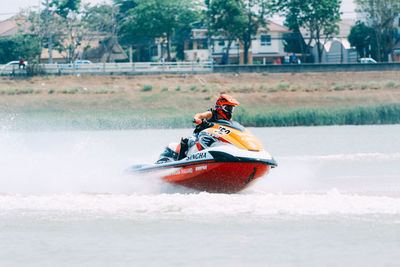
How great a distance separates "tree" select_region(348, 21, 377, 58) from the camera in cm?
6278

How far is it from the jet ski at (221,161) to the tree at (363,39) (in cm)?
5416

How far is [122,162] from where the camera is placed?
50.3ft

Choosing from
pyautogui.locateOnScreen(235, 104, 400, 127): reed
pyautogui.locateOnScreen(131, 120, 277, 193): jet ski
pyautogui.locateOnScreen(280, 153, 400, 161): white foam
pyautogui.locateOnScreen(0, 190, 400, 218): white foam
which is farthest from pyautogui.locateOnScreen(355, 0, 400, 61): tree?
pyautogui.locateOnScreen(0, 190, 400, 218): white foam

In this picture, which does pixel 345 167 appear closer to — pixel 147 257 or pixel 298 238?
pixel 298 238

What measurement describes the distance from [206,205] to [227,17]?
52511mm

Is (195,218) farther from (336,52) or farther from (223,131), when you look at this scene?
(336,52)

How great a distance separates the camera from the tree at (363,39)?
62.8 meters

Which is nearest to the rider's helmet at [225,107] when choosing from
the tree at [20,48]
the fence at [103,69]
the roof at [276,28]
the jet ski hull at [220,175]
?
the jet ski hull at [220,175]

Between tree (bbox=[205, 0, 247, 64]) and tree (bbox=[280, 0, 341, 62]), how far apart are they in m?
4.20

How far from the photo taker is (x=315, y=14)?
61.7 m

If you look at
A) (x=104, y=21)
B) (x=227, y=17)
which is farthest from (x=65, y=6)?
(x=227, y=17)

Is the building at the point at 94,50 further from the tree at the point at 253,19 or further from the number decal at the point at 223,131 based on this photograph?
the number decal at the point at 223,131

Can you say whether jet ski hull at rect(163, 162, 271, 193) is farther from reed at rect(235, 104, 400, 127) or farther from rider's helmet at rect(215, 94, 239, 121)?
reed at rect(235, 104, 400, 127)

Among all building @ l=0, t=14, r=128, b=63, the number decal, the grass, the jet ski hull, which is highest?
building @ l=0, t=14, r=128, b=63
